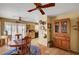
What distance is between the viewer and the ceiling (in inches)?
73.8

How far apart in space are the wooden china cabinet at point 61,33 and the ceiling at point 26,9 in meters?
0.24

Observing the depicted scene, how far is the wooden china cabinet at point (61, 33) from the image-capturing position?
2045mm

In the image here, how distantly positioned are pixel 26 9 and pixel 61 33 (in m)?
0.94

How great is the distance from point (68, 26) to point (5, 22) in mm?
1342

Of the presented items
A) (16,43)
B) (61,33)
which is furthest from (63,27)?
(16,43)

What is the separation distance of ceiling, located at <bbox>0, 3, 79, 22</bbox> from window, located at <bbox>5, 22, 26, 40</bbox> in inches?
7.4

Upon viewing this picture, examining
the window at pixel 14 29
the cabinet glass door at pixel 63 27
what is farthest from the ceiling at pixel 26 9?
the cabinet glass door at pixel 63 27

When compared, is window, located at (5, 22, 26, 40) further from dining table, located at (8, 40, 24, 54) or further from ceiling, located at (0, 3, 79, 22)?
ceiling, located at (0, 3, 79, 22)

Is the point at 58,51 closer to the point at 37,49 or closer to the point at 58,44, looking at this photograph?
the point at 58,44

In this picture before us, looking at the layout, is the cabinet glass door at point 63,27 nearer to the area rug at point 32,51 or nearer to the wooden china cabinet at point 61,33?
the wooden china cabinet at point 61,33

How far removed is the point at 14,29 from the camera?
2105mm

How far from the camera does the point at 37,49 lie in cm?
204

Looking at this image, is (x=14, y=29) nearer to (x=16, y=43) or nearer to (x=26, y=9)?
(x=16, y=43)
